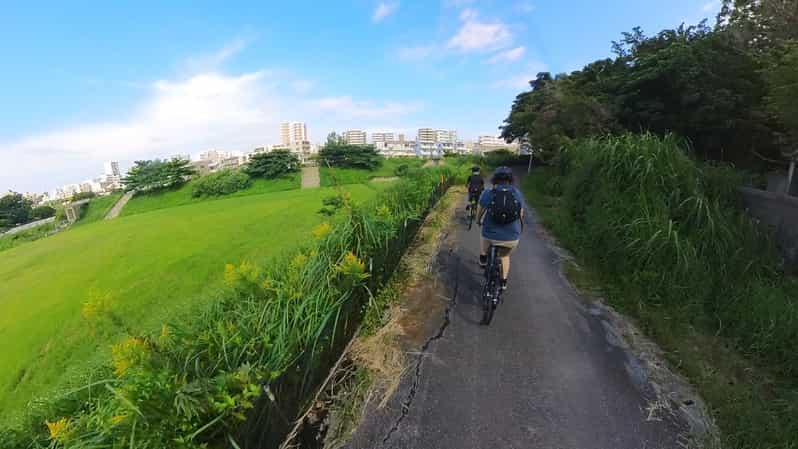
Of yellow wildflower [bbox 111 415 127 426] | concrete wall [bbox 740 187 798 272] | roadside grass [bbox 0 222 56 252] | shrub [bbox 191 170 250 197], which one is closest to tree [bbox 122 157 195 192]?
shrub [bbox 191 170 250 197]

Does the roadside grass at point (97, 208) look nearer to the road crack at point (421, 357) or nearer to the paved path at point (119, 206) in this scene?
the paved path at point (119, 206)

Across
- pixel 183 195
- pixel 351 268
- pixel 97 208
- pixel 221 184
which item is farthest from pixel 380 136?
pixel 351 268

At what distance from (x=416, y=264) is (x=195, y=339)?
3.23 m

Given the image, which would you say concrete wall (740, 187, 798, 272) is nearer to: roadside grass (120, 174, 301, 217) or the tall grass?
the tall grass

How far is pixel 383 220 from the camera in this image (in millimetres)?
3896

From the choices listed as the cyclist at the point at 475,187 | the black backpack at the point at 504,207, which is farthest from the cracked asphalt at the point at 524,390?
the cyclist at the point at 475,187

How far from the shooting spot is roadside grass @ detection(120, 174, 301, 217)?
135ft

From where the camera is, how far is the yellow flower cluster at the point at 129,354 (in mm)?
1445


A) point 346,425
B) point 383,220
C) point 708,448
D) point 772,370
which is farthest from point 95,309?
point 772,370

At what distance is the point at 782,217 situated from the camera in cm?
466

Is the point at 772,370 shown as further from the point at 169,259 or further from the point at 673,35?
the point at 169,259

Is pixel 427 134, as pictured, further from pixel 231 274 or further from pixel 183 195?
pixel 231 274

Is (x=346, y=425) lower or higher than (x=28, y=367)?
higher

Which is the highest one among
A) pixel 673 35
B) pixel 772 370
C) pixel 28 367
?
pixel 673 35
